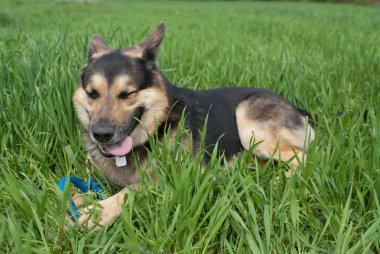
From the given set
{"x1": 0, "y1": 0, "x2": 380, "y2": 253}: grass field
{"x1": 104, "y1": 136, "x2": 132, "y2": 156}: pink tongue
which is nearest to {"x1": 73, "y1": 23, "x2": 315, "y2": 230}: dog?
{"x1": 104, "y1": 136, "x2": 132, "y2": 156}: pink tongue

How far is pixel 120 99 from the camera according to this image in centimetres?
262

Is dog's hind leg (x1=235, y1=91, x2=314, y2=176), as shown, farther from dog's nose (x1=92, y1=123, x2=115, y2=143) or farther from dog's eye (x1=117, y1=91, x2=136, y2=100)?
dog's nose (x1=92, y1=123, x2=115, y2=143)

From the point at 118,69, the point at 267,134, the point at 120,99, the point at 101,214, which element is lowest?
the point at 267,134

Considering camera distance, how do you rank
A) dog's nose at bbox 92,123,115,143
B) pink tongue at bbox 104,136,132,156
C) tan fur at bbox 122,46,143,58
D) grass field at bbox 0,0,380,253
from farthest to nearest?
tan fur at bbox 122,46,143,58 → pink tongue at bbox 104,136,132,156 → dog's nose at bbox 92,123,115,143 → grass field at bbox 0,0,380,253

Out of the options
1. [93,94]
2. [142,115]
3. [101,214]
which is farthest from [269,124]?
[101,214]

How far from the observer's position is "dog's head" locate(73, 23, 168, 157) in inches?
99.0

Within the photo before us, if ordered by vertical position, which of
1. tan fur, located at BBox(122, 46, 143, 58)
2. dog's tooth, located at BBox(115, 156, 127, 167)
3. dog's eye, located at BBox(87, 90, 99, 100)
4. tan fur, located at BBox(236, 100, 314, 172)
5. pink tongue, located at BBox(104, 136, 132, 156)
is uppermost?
tan fur, located at BBox(122, 46, 143, 58)

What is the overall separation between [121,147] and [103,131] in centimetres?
23

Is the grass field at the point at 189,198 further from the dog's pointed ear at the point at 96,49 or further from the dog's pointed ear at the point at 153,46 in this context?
the dog's pointed ear at the point at 153,46

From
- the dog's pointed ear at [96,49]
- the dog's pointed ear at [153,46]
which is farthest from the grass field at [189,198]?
the dog's pointed ear at [153,46]

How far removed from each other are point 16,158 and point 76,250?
111 centimetres

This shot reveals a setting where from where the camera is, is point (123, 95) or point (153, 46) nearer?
point (123, 95)

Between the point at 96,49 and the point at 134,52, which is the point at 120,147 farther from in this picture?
the point at 96,49

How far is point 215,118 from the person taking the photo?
3.20m
